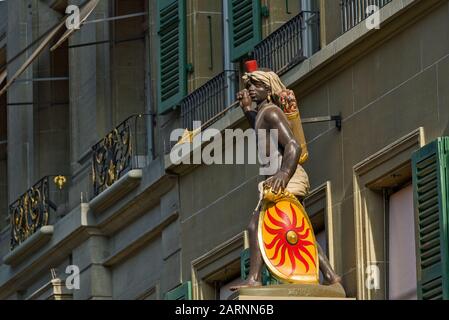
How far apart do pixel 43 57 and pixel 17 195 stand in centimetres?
197

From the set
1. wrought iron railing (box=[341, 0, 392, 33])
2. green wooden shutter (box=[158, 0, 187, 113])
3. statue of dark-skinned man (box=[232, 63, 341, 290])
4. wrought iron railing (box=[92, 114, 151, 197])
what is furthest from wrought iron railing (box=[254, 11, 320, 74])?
wrought iron railing (box=[92, 114, 151, 197])

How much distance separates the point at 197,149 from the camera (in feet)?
96.8

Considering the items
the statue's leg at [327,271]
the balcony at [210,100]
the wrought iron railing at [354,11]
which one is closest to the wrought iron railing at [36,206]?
the balcony at [210,100]

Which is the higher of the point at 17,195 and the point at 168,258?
the point at 17,195

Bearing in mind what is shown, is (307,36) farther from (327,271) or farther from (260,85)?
(327,271)

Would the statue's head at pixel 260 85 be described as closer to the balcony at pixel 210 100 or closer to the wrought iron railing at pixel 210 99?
the balcony at pixel 210 100

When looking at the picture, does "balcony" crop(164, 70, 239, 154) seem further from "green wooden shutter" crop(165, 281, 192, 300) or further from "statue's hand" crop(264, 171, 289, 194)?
"statue's hand" crop(264, 171, 289, 194)

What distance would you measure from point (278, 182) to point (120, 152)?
9.80 m

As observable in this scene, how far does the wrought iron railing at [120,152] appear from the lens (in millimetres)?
32406

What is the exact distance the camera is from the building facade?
2425cm

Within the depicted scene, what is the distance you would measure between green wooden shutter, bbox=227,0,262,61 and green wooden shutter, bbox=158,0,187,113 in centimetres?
147

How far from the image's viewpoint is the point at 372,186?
25.0m
